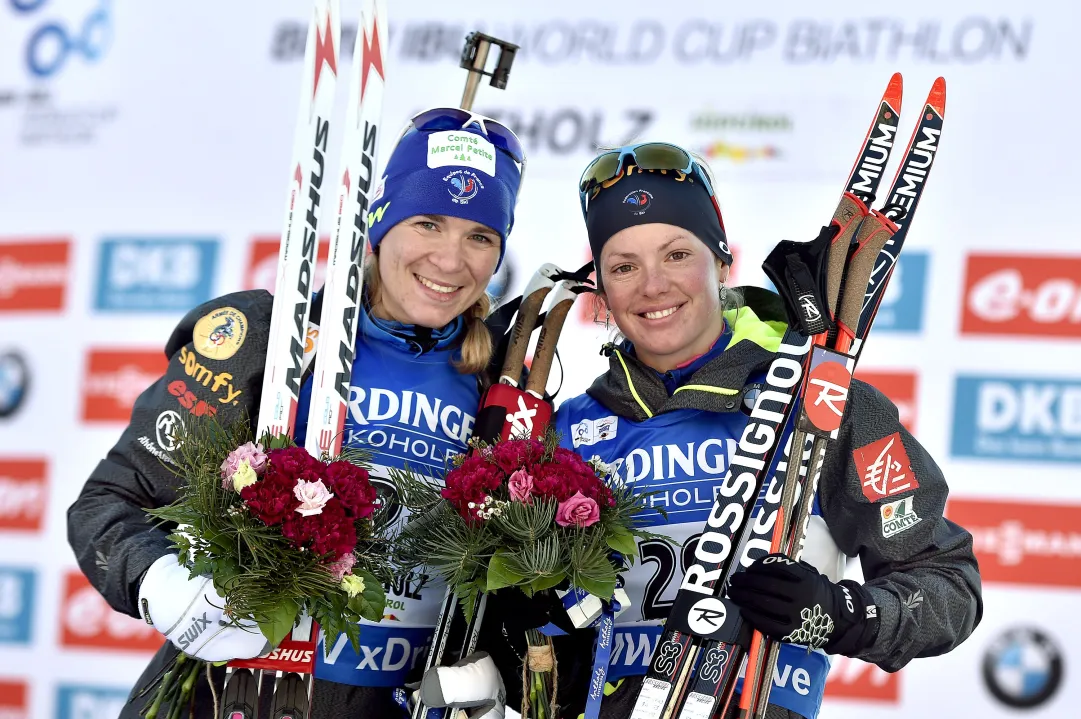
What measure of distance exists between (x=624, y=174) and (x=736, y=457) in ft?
2.05

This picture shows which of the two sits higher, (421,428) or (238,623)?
(421,428)

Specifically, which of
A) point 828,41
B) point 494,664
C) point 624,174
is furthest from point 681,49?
point 494,664

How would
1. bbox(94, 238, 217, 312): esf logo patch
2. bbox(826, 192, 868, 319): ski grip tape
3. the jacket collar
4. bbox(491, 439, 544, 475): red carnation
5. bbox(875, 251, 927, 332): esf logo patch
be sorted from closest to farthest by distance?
1. bbox(491, 439, 544, 475): red carnation
2. bbox(826, 192, 868, 319): ski grip tape
3. the jacket collar
4. bbox(875, 251, 927, 332): esf logo patch
5. bbox(94, 238, 217, 312): esf logo patch

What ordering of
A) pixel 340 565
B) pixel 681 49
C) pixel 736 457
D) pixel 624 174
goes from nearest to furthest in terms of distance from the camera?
pixel 340 565 → pixel 736 457 → pixel 624 174 → pixel 681 49

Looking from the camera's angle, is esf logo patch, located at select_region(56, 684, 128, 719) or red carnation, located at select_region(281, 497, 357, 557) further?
esf logo patch, located at select_region(56, 684, 128, 719)

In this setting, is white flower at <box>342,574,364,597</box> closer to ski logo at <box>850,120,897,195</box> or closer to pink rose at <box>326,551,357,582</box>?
pink rose at <box>326,551,357,582</box>

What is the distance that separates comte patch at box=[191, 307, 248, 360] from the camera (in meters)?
2.04

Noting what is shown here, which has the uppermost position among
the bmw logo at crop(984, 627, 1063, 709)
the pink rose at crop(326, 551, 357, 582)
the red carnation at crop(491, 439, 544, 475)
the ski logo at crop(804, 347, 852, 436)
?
the ski logo at crop(804, 347, 852, 436)

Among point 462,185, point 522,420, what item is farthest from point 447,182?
point 522,420

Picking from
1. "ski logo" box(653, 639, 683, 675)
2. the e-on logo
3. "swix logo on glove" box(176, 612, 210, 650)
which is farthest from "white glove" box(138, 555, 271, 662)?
the e-on logo

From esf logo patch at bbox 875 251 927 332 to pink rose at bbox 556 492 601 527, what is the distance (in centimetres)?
244

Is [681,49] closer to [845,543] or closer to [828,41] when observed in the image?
[828,41]

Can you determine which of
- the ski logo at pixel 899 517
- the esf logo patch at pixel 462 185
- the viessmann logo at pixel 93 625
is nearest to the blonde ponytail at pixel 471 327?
the esf logo patch at pixel 462 185

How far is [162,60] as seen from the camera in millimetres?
4605
